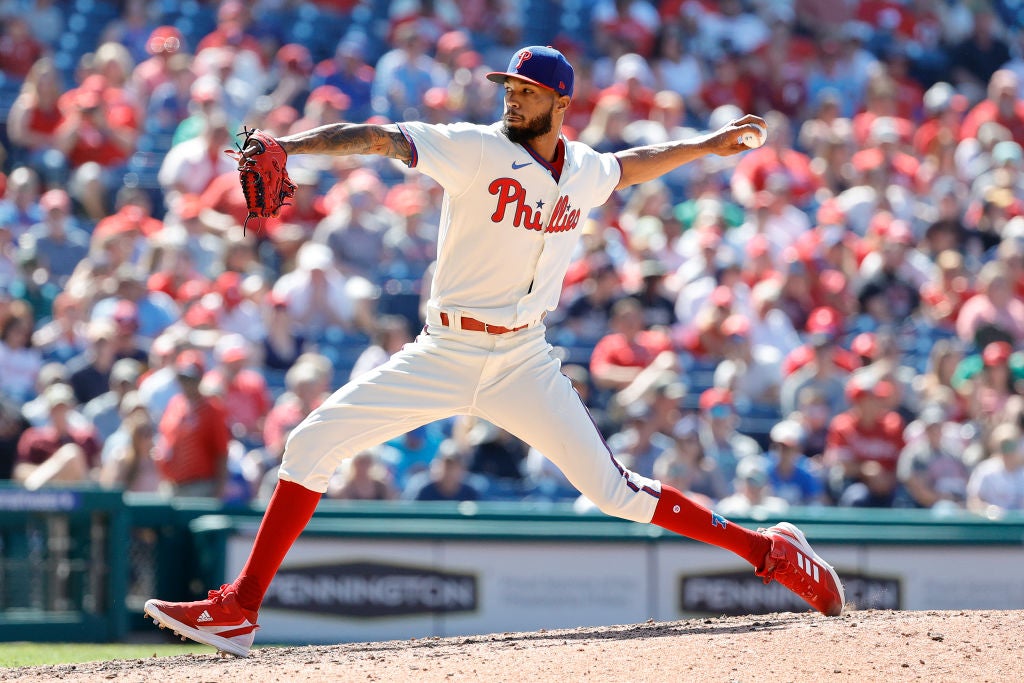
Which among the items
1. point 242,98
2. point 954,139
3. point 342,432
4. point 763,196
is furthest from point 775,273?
point 342,432

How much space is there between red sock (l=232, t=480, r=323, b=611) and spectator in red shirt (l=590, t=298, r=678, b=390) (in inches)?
211

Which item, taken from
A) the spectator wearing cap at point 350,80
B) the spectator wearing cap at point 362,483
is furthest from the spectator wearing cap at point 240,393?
the spectator wearing cap at point 350,80

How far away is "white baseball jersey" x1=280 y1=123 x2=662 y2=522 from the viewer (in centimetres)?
481

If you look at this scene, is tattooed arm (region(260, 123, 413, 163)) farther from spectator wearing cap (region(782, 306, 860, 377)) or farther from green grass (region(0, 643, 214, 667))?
spectator wearing cap (region(782, 306, 860, 377))

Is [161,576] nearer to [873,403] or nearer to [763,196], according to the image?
[873,403]

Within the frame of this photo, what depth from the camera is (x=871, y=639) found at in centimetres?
485

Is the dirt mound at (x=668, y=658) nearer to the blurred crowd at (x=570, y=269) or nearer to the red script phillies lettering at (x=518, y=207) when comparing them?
the red script phillies lettering at (x=518, y=207)

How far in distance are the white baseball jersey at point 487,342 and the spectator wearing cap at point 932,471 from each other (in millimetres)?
4925

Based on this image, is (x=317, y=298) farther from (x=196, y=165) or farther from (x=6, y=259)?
(x=6, y=259)

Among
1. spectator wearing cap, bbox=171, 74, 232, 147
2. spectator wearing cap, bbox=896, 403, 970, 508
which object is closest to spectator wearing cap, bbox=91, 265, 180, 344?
spectator wearing cap, bbox=171, 74, 232, 147

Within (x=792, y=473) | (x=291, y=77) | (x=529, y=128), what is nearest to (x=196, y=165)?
(x=291, y=77)

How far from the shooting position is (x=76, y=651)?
7137 mm

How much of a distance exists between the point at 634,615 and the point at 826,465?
189 cm

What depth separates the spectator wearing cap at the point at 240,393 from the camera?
9.56 meters
